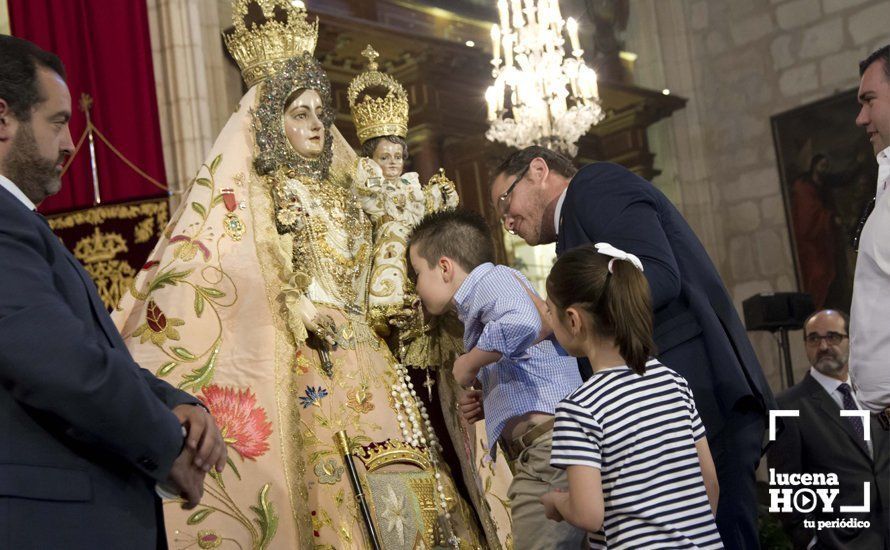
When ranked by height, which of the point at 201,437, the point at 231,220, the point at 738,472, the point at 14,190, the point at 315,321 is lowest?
the point at 738,472

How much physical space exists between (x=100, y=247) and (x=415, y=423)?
7.08 feet

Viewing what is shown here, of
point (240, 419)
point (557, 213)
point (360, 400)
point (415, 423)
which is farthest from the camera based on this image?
point (415, 423)

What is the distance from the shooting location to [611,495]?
2.60 m

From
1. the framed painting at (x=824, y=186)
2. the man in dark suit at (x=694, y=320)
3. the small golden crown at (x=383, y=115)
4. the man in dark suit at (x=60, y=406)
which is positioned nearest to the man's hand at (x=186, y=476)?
the man in dark suit at (x=60, y=406)

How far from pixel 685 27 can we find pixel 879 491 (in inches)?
324

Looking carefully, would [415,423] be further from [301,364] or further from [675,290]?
[675,290]

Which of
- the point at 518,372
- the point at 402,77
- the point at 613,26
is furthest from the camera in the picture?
the point at 613,26

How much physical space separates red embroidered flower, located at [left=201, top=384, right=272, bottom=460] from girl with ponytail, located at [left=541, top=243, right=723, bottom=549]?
67.3 inches

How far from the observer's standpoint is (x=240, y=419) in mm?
4176

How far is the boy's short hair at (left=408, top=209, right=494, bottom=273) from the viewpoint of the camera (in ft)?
12.9

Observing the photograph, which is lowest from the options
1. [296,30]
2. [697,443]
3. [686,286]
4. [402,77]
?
[697,443]

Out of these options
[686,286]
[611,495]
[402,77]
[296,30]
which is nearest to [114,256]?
[296,30]

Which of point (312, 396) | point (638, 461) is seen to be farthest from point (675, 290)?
point (312, 396)

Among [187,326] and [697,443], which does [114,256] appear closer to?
[187,326]
